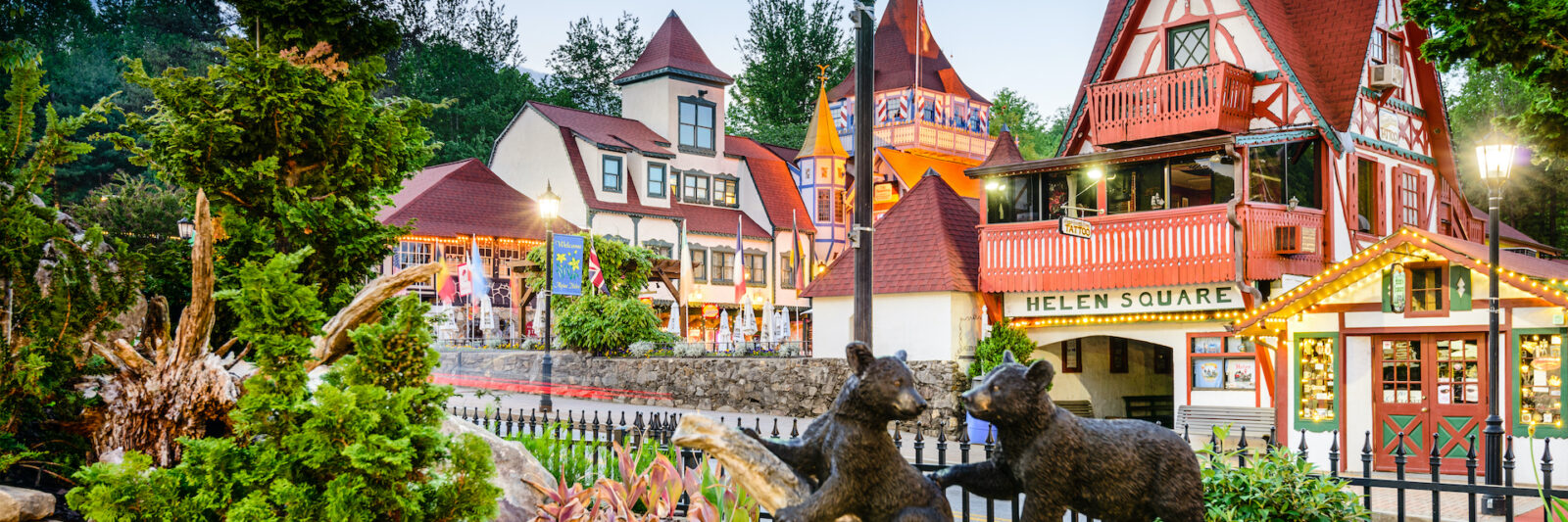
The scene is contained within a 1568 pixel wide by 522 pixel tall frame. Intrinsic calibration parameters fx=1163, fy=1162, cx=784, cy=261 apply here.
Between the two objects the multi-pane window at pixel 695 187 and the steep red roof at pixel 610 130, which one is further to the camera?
the multi-pane window at pixel 695 187

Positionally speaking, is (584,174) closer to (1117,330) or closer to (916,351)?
(916,351)

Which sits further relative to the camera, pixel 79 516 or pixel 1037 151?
pixel 1037 151

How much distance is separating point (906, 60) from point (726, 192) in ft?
42.2

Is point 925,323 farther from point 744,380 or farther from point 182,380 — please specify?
point 182,380

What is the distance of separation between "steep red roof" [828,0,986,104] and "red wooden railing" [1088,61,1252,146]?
3144 cm

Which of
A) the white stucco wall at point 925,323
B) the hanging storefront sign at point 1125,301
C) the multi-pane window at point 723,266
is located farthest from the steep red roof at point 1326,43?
the multi-pane window at point 723,266

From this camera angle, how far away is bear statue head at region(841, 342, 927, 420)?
4.73m

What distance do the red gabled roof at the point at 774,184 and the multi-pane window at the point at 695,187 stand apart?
90.7 inches

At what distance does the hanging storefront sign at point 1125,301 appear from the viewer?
19797 mm

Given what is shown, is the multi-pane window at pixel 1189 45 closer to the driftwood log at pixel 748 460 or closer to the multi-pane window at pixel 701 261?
the driftwood log at pixel 748 460

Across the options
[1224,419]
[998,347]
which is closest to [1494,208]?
[1224,419]

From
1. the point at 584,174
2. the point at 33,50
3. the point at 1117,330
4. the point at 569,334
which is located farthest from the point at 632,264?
the point at 33,50

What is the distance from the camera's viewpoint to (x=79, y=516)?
6.74 meters

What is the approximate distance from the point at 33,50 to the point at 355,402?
4121 millimetres
